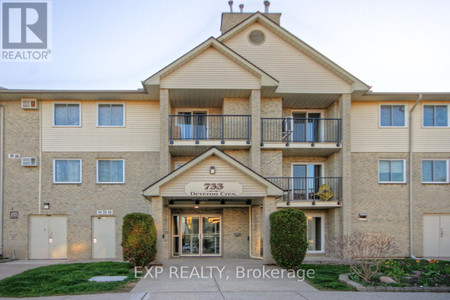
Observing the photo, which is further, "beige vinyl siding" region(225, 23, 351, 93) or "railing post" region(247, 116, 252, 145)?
"beige vinyl siding" region(225, 23, 351, 93)

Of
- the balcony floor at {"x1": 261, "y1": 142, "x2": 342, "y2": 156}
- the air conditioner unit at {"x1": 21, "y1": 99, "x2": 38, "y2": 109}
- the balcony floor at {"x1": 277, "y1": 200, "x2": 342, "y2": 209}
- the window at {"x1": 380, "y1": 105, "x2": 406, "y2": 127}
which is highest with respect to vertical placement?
the air conditioner unit at {"x1": 21, "y1": 99, "x2": 38, "y2": 109}

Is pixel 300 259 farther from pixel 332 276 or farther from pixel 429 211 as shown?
pixel 429 211

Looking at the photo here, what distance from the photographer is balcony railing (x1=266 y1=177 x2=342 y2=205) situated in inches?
637

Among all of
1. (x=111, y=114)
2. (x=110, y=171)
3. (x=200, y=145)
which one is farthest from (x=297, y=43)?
(x=110, y=171)

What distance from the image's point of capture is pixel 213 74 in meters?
15.6

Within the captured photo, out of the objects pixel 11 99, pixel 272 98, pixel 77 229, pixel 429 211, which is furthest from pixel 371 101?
pixel 11 99

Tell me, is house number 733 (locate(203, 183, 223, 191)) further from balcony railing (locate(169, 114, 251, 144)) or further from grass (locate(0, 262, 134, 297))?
grass (locate(0, 262, 134, 297))

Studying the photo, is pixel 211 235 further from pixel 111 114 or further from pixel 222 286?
pixel 111 114

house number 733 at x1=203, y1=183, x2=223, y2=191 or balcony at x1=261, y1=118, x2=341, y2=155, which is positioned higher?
balcony at x1=261, y1=118, x2=341, y2=155

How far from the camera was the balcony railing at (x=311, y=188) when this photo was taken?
53.1ft

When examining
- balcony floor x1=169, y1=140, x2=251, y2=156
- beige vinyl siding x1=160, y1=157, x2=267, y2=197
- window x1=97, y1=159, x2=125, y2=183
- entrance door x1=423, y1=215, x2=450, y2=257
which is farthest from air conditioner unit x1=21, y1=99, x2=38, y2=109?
entrance door x1=423, y1=215, x2=450, y2=257

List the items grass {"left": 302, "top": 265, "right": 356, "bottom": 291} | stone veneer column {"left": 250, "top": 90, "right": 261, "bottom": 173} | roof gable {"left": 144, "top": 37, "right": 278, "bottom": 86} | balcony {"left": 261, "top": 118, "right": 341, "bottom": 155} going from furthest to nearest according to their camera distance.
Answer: balcony {"left": 261, "top": 118, "right": 341, "bottom": 155}
stone veneer column {"left": 250, "top": 90, "right": 261, "bottom": 173}
roof gable {"left": 144, "top": 37, "right": 278, "bottom": 86}
grass {"left": 302, "top": 265, "right": 356, "bottom": 291}

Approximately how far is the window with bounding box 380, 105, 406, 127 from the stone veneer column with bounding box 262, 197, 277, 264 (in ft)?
25.0

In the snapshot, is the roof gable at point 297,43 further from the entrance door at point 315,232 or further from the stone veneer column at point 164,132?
the entrance door at point 315,232
